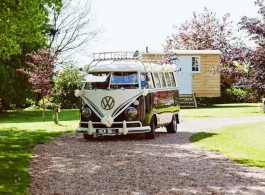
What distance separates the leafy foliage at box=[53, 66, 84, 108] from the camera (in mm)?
Answer: 41250

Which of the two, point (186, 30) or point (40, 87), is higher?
point (186, 30)

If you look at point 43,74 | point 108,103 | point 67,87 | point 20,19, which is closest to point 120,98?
point 108,103

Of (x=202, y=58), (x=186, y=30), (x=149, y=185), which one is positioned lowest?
(x=149, y=185)

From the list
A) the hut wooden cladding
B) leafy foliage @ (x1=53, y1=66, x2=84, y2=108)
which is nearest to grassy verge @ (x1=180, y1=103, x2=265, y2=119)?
the hut wooden cladding

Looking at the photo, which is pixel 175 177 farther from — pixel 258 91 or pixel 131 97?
pixel 258 91

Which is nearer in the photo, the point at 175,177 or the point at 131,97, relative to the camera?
the point at 175,177

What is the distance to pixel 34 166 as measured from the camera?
35.5 feet

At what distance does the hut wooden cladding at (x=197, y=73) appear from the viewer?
38500 mm

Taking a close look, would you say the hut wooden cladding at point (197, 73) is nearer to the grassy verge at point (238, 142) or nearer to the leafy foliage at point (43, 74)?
the leafy foliage at point (43, 74)

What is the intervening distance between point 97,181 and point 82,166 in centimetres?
173

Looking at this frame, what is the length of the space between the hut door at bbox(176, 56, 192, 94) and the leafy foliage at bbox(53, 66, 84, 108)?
8.24 metres

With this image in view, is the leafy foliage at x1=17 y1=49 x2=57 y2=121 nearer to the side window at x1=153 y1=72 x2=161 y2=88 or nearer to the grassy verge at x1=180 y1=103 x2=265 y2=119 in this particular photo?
the grassy verge at x1=180 y1=103 x2=265 y2=119

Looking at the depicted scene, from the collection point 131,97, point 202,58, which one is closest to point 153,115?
point 131,97

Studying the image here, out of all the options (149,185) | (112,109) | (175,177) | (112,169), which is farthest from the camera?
(112,109)
